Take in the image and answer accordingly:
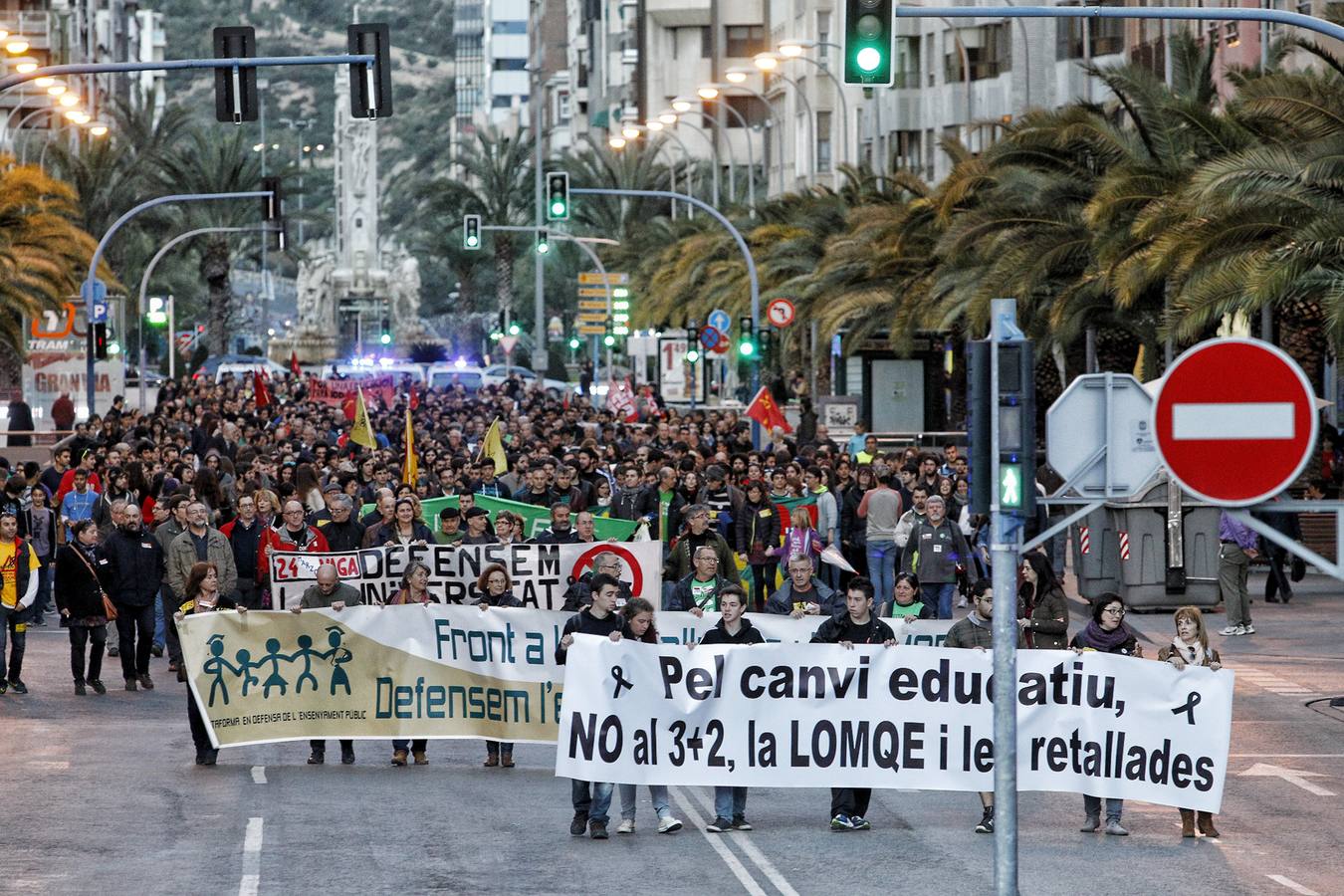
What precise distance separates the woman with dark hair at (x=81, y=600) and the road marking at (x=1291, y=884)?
10208 mm

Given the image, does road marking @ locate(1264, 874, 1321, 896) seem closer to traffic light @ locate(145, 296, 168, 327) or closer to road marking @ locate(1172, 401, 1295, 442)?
road marking @ locate(1172, 401, 1295, 442)

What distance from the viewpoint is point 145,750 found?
16359 mm

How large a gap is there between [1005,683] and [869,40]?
342 inches

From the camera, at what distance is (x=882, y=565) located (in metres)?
23.7

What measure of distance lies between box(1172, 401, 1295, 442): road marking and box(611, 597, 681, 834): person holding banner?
6.39 m

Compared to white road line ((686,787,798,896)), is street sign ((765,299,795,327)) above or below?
above

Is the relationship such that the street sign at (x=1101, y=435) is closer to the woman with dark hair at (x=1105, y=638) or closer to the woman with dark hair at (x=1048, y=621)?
the woman with dark hair at (x=1105, y=638)

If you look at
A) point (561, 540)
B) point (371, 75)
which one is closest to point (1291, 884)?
point (561, 540)

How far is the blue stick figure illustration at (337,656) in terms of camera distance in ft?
52.0

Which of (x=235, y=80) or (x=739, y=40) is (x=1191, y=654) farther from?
(x=739, y=40)

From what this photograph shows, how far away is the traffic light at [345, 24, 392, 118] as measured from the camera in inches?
897

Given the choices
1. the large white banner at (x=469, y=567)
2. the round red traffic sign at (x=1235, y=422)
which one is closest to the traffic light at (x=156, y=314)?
the large white banner at (x=469, y=567)

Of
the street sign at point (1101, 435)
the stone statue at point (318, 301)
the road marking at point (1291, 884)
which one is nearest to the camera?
the street sign at point (1101, 435)

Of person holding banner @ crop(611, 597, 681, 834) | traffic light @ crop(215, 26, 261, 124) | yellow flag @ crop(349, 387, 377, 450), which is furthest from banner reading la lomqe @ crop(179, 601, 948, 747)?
yellow flag @ crop(349, 387, 377, 450)
